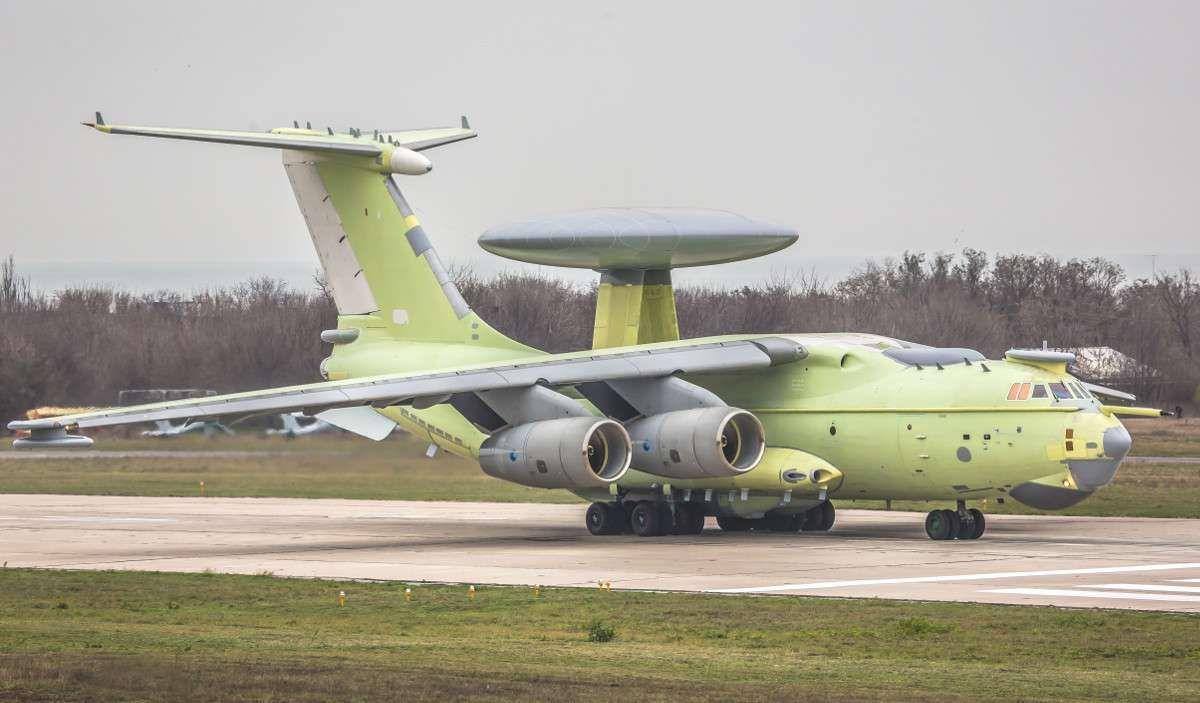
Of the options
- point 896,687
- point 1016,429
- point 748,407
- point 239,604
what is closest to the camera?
point 896,687

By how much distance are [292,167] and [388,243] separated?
194 centimetres

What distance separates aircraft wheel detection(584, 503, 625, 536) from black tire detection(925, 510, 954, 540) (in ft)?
14.7

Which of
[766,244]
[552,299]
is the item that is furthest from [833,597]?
[552,299]

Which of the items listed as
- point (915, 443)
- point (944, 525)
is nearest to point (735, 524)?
point (944, 525)

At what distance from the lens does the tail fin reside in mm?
25984

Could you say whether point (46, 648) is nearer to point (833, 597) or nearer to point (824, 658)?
point (824, 658)

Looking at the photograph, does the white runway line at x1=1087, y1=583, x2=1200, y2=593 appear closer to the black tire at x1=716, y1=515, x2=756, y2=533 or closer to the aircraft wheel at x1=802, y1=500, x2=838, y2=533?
the aircraft wheel at x1=802, y1=500, x2=838, y2=533

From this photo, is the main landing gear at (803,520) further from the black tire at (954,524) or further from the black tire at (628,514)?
the black tire at (954,524)

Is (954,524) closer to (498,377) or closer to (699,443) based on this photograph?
(699,443)

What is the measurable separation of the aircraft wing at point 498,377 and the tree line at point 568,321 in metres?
6.95

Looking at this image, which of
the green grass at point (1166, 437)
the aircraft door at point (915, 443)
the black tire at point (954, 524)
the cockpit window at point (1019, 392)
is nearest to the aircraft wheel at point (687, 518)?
the aircraft door at point (915, 443)

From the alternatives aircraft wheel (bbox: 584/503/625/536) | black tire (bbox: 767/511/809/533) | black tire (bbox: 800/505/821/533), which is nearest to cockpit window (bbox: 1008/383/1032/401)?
black tire (bbox: 800/505/821/533)

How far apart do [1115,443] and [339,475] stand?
50.2 ft

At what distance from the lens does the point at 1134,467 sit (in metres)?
36.1
